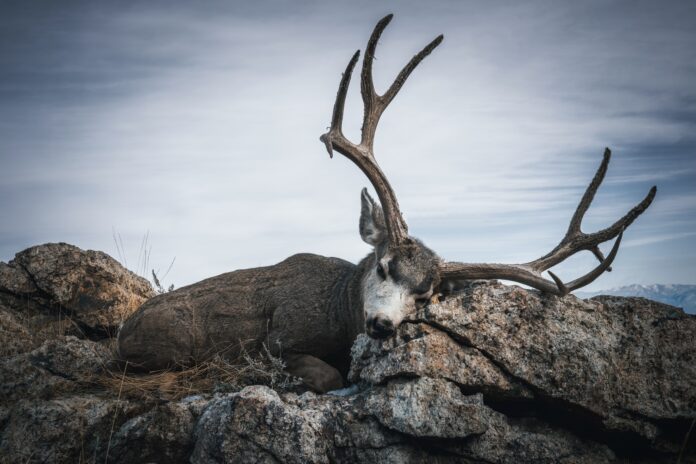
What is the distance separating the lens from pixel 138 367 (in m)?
6.73

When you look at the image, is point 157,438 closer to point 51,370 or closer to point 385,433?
point 385,433

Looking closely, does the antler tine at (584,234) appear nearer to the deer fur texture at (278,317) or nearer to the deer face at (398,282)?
the deer face at (398,282)

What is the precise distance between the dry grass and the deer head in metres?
1.28

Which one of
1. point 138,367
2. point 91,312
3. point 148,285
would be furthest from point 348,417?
point 148,285

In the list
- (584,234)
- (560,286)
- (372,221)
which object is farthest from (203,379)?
(584,234)

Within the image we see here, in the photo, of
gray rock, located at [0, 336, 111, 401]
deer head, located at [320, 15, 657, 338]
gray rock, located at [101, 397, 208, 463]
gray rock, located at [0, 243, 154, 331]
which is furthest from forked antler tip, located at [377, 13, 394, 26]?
gray rock, located at [0, 243, 154, 331]

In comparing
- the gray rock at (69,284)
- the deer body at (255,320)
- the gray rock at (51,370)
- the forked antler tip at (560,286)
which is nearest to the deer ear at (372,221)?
the deer body at (255,320)

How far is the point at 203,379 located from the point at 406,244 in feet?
9.28

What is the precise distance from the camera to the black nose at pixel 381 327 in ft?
16.6

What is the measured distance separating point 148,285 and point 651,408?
7.84 meters

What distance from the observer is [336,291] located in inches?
275

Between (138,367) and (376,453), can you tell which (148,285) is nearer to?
(138,367)

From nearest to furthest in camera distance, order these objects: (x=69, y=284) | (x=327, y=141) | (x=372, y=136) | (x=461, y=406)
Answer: (x=461, y=406) → (x=327, y=141) → (x=372, y=136) → (x=69, y=284)

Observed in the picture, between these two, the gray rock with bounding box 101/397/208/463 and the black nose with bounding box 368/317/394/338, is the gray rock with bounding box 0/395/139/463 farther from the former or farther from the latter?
the black nose with bounding box 368/317/394/338
